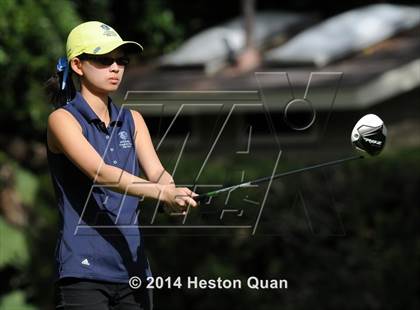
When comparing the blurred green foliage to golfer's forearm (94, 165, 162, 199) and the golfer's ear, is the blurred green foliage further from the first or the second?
golfer's forearm (94, 165, 162, 199)

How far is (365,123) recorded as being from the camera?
5.78 m

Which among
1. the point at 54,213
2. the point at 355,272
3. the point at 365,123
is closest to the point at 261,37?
the point at 54,213

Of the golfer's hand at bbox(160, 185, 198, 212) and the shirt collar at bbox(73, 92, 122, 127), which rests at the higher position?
the shirt collar at bbox(73, 92, 122, 127)

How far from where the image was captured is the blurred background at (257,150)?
11.5 meters

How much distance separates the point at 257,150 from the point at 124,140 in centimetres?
971

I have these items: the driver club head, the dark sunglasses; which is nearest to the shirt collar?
the dark sunglasses

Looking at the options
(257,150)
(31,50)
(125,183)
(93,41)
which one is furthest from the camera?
(257,150)

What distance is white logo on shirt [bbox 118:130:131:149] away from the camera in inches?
217

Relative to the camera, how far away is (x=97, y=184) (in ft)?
17.3

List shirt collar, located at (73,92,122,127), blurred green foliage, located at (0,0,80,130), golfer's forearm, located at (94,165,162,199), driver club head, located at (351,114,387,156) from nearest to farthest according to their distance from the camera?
golfer's forearm, located at (94,165,162,199), shirt collar, located at (73,92,122,127), driver club head, located at (351,114,387,156), blurred green foliage, located at (0,0,80,130)

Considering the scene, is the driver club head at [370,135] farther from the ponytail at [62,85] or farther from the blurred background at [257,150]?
the blurred background at [257,150]

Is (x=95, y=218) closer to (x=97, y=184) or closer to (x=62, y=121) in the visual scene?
(x=97, y=184)

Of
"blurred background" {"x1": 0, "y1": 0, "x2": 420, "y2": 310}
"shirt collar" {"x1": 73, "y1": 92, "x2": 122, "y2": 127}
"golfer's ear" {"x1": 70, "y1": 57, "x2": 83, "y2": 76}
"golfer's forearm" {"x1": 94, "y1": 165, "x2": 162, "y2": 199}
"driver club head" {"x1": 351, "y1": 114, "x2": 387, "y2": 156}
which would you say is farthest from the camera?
"blurred background" {"x1": 0, "y1": 0, "x2": 420, "y2": 310}

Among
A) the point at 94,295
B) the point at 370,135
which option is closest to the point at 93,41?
the point at 94,295
